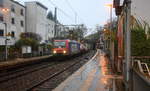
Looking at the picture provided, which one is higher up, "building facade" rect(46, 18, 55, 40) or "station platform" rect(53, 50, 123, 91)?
"building facade" rect(46, 18, 55, 40)

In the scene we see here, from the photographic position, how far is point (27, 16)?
60.5 m

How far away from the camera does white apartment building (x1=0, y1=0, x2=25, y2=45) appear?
155 ft

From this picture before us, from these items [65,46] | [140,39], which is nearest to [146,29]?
[140,39]

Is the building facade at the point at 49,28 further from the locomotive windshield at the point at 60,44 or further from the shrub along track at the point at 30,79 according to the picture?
the shrub along track at the point at 30,79

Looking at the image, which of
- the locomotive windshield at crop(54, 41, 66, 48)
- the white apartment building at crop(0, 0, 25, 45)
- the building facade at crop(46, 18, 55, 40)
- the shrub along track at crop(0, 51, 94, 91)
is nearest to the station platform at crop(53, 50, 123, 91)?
the shrub along track at crop(0, 51, 94, 91)

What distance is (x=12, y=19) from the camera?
5197cm

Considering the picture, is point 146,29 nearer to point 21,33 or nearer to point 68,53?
point 68,53

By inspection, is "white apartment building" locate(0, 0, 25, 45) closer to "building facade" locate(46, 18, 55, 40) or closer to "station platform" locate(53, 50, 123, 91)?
"building facade" locate(46, 18, 55, 40)

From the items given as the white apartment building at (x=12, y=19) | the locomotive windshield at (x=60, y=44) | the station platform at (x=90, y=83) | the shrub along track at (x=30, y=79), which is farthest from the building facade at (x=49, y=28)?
the station platform at (x=90, y=83)

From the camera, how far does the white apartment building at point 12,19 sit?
47125 millimetres

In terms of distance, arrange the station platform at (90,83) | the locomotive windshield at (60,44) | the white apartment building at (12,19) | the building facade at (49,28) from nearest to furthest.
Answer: the station platform at (90,83), the locomotive windshield at (60,44), the white apartment building at (12,19), the building facade at (49,28)

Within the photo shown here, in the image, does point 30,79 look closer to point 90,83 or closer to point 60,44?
point 90,83

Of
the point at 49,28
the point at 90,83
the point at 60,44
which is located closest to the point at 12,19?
the point at 60,44

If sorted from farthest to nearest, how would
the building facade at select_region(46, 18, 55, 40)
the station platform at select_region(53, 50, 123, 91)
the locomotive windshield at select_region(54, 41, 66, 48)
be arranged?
the building facade at select_region(46, 18, 55, 40) < the locomotive windshield at select_region(54, 41, 66, 48) < the station platform at select_region(53, 50, 123, 91)
